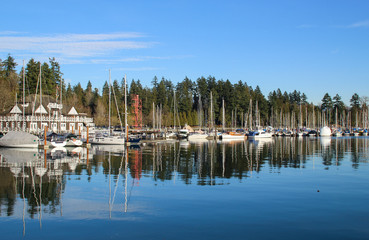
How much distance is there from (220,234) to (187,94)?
143 m

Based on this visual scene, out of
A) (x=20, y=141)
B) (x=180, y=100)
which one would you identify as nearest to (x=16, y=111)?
(x=20, y=141)

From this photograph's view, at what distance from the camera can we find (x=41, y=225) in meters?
14.7

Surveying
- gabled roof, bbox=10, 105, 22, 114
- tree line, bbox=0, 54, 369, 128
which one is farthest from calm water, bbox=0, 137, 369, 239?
tree line, bbox=0, 54, 369, 128

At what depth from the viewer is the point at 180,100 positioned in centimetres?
15150

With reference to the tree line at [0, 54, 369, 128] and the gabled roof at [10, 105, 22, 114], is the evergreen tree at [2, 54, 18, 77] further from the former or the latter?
the gabled roof at [10, 105, 22, 114]

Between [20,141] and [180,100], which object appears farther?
[180,100]

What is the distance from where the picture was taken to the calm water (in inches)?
554

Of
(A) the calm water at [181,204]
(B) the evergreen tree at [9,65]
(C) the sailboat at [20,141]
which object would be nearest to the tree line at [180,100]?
(B) the evergreen tree at [9,65]

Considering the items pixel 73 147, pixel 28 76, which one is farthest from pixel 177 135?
pixel 28 76

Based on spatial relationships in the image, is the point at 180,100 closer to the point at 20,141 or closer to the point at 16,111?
the point at 16,111

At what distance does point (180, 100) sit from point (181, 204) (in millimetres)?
133556

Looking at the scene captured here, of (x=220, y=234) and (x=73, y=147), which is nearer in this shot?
(x=220, y=234)

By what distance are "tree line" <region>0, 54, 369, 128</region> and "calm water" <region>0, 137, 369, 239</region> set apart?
8929 cm

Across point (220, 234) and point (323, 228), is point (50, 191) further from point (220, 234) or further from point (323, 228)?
point (323, 228)
